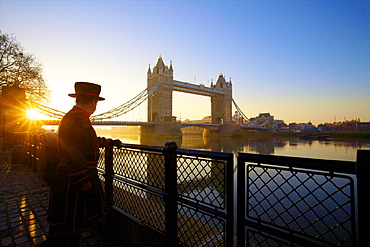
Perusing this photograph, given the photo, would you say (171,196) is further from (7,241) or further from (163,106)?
(163,106)

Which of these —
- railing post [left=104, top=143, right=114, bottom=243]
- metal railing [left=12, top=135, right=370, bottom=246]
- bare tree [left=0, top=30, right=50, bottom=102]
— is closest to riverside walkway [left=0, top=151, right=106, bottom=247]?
railing post [left=104, top=143, right=114, bottom=243]

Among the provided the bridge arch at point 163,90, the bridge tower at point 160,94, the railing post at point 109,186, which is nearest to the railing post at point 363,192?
the railing post at point 109,186

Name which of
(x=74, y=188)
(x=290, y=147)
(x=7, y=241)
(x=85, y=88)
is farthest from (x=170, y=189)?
(x=290, y=147)

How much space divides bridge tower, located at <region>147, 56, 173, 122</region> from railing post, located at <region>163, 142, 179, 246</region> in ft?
118

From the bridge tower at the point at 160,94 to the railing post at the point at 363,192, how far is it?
121 feet

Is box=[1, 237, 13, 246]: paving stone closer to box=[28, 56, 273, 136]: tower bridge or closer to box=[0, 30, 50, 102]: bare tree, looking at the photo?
box=[0, 30, 50, 102]: bare tree

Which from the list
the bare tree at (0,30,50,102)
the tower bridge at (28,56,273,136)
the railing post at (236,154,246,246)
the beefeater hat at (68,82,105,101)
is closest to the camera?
the railing post at (236,154,246,246)

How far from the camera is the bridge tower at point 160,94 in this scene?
3894 cm

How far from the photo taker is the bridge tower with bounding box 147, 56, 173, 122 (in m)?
38.9

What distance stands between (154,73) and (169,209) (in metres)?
41.8

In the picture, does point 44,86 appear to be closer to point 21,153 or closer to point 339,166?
point 21,153

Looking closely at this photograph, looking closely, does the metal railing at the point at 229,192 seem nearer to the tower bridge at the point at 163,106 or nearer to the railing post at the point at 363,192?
the railing post at the point at 363,192

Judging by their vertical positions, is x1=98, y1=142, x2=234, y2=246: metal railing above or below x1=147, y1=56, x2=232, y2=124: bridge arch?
below

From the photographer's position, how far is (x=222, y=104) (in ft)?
173
